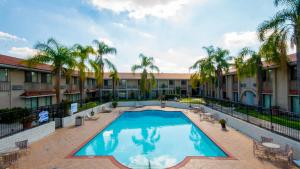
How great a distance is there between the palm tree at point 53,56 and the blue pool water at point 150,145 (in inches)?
315

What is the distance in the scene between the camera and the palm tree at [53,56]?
1648 centimetres

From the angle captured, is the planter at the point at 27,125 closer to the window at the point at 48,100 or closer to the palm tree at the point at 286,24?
the window at the point at 48,100

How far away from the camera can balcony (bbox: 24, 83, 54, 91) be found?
18.8 m

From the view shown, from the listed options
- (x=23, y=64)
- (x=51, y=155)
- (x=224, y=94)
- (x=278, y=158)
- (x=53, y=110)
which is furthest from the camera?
A: (x=224, y=94)

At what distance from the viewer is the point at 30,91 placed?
19031 mm

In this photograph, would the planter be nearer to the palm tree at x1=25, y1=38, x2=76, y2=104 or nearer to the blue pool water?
the blue pool water

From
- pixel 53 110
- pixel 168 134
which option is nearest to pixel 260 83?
pixel 168 134

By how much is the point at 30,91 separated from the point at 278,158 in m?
22.8

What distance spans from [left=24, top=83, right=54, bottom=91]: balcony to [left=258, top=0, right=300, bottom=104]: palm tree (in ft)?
77.9

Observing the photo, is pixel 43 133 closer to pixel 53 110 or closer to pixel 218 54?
pixel 53 110

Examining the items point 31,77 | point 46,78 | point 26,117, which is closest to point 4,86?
point 31,77

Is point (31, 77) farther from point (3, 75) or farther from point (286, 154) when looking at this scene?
point (286, 154)

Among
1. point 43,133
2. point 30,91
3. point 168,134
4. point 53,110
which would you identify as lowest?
point 168,134

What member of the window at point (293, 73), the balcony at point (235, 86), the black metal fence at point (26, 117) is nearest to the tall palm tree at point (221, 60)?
the balcony at point (235, 86)
